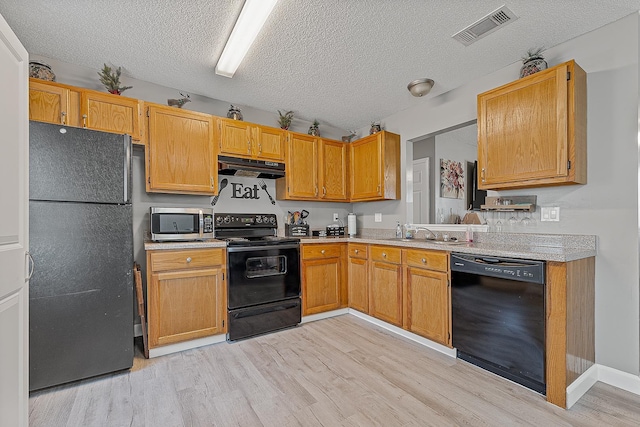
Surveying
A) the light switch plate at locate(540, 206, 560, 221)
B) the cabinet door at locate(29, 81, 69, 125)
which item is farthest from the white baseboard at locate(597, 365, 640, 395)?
the cabinet door at locate(29, 81, 69, 125)

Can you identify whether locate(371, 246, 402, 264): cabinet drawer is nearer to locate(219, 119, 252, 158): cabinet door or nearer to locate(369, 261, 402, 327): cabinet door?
locate(369, 261, 402, 327): cabinet door

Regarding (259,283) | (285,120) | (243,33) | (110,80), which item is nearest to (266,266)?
(259,283)

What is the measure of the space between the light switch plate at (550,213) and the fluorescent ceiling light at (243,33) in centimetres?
253

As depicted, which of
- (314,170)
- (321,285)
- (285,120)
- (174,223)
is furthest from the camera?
(314,170)

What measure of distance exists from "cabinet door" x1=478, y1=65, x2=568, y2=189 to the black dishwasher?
75 cm

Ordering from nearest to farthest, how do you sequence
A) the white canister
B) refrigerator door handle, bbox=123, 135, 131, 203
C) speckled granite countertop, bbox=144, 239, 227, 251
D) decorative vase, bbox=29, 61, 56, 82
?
refrigerator door handle, bbox=123, 135, 131, 203 < decorative vase, bbox=29, 61, 56, 82 < speckled granite countertop, bbox=144, 239, 227, 251 < the white canister

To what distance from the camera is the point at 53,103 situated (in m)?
2.33

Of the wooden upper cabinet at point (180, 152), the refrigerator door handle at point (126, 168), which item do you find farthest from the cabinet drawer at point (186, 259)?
the wooden upper cabinet at point (180, 152)

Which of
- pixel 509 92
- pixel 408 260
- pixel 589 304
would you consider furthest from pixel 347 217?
pixel 589 304

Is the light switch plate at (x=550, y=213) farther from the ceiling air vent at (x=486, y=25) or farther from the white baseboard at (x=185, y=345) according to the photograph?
the white baseboard at (x=185, y=345)

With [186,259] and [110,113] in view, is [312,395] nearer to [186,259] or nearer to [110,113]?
[186,259]

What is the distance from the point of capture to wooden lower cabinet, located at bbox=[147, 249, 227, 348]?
2.46 meters

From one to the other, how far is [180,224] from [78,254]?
2.67 feet

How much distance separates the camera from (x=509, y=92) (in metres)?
2.38
